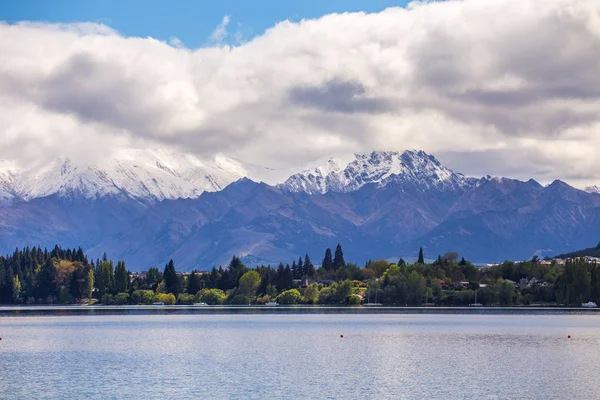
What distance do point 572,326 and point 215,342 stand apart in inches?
2547

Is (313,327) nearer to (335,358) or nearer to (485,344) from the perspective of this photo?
(485,344)

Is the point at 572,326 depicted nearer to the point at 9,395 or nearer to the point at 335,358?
the point at 335,358

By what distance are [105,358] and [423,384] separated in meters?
43.2

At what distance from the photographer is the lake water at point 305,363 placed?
9144cm

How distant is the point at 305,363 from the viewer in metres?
114

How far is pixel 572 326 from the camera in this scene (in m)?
175

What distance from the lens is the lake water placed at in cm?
9144

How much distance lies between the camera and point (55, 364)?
377 ft

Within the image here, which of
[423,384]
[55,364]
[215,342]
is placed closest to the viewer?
[423,384]

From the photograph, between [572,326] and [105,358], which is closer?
[105,358]

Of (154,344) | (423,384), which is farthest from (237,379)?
(154,344)

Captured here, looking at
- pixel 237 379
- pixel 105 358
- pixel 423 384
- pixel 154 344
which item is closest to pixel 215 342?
pixel 154 344

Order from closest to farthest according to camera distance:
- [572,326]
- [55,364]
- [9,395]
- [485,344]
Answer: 1. [9,395]
2. [55,364]
3. [485,344]
4. [572,326]

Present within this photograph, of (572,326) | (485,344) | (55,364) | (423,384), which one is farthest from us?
(572,326)
